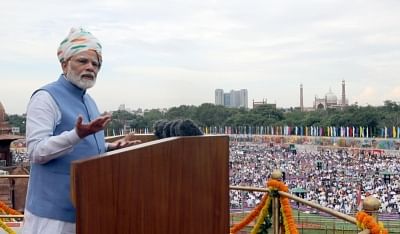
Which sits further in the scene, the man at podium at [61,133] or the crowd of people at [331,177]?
the crowd of people at [331,177]

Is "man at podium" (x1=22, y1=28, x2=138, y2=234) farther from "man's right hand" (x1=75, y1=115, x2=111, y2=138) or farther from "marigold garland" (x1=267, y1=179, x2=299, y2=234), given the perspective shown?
"marigold garland" (x1=267, y1=179, x2=299, y2=234)

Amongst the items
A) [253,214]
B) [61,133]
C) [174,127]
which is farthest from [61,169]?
[253,214]

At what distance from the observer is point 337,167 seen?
33781mm

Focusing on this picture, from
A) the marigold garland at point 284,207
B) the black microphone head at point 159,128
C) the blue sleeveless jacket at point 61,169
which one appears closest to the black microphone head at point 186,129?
the black microphone head at point 159,128

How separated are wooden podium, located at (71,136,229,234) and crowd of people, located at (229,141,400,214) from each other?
12.7 m

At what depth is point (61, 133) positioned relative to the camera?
A: 1826mm

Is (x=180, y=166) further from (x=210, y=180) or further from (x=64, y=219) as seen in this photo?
(x=64, y=219)

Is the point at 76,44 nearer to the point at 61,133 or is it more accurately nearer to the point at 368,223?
the point at 61,133

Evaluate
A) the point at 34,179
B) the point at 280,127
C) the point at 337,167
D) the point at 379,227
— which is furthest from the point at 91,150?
the point at 280,127

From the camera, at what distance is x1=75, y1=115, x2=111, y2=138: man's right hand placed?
5.51ft

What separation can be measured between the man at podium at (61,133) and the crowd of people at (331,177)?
13101 millimetres

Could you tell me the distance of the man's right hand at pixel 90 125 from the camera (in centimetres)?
168

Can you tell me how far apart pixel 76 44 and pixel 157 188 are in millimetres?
616

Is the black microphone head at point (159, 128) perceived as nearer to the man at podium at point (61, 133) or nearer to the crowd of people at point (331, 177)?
the man at podium at point (61, 133)
